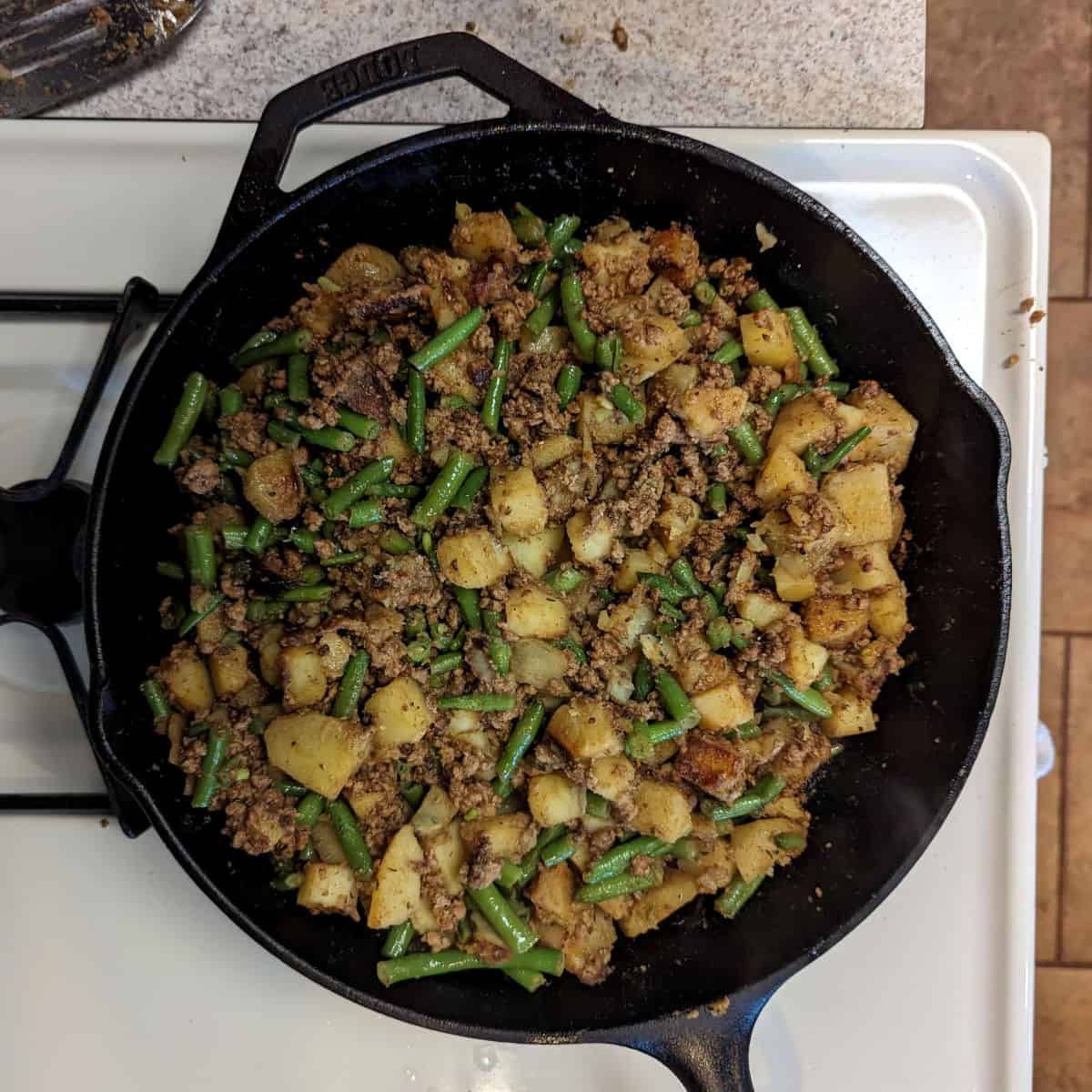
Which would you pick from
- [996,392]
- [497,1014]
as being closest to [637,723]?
[497,1014]

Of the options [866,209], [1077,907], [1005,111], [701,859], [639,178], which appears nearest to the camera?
[639,178]

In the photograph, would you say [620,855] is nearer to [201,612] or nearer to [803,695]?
[803,695]

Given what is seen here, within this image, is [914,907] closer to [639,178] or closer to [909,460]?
[909,460]

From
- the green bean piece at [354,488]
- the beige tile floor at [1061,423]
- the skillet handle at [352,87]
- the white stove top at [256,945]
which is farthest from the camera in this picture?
the beige tile floor at [1061,423]

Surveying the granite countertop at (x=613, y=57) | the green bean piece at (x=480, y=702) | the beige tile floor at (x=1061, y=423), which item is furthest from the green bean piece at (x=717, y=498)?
the beige tile floor at (x=1061, y=423)

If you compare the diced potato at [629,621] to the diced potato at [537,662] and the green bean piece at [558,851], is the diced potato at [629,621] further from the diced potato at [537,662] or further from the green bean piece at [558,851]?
the green bean piece at [558,851]

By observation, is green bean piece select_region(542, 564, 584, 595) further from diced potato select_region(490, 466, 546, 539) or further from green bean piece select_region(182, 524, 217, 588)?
green bean piece select_region(182, 524, 217, 588)
